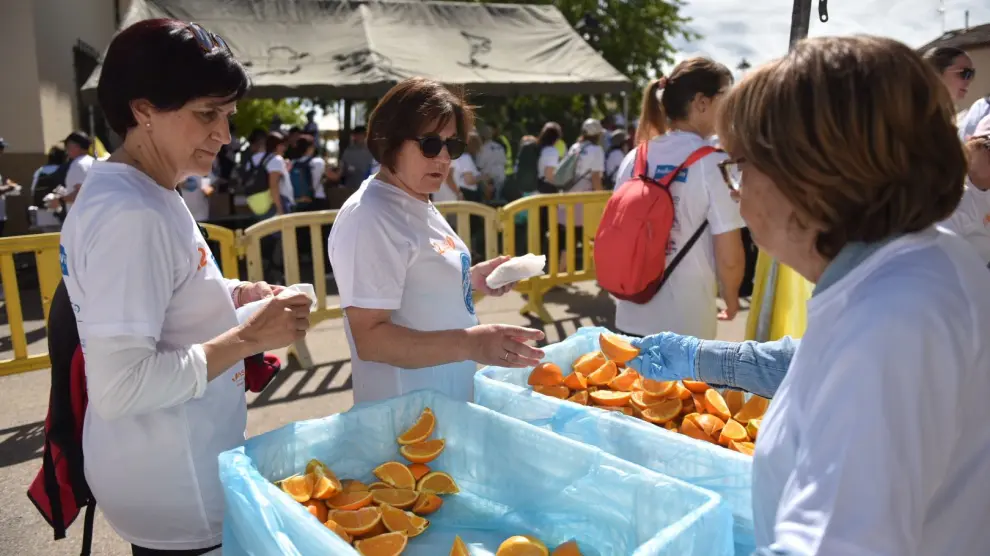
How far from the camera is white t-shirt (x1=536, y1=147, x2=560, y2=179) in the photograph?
9141 millimetres

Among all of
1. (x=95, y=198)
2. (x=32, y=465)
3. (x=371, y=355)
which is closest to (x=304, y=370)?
(x=32, y=465)

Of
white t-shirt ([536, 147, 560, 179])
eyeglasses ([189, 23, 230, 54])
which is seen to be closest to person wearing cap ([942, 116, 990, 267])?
eyeglasses ([189, 23, 230, 54])

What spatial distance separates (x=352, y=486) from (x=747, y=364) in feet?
3.11

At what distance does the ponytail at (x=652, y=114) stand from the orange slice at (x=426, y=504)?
1867 mm

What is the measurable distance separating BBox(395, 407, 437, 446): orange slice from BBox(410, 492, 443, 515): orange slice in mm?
152

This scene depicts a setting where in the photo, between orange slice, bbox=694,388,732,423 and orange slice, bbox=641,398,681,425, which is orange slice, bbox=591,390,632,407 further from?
orange slice, bbox=694,388,732,423

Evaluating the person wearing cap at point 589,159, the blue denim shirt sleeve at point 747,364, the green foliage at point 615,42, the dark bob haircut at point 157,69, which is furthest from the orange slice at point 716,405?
the green foliage at point 615,42

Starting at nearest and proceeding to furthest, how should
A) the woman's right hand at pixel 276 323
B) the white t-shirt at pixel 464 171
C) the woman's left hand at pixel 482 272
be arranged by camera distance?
the woman's right hand at pixel 276 323 < the woman's left hand at pixel 482 272 < the white t-shirt at pixel 464 171

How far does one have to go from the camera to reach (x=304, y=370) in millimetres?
5402

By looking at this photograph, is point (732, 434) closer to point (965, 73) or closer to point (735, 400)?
point (735, 400)

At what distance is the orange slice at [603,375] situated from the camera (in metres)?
2.29

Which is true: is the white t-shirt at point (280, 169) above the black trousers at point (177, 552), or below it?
above

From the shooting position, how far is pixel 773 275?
311 cm

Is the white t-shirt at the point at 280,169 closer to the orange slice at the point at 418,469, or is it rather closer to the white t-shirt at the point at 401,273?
the white t-shirt at the point at 401,273
